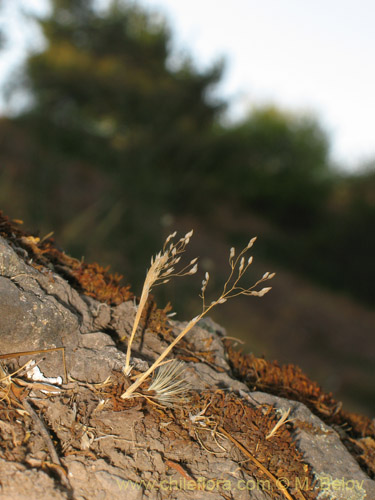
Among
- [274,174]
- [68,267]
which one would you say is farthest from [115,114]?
[274,174]

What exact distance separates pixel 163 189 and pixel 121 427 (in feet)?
32.7

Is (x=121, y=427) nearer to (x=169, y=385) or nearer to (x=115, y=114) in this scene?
(x=169, y=385)

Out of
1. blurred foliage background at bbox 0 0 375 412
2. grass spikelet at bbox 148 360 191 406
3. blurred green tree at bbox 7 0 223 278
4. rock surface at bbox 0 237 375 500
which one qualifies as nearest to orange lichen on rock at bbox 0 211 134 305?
rock surface at bbox 0 237 375 500

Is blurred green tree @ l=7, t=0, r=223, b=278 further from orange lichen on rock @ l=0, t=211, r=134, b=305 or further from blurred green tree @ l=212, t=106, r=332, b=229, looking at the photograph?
orange lichen on rock @ l=0, t=211, r=134, b=305

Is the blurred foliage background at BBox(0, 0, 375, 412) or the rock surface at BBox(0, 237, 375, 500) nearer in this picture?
the rock surface at BBox(0, 237, 375, 500)

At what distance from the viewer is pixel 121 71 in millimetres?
12641

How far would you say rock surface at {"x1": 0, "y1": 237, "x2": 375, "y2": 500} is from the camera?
1339mm

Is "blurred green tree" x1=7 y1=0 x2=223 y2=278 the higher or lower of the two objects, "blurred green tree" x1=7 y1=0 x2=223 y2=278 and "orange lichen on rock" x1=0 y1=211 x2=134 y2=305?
the higher

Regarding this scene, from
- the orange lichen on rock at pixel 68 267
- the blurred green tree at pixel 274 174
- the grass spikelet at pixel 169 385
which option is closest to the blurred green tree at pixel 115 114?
the blurred green tree at pixel 274 174

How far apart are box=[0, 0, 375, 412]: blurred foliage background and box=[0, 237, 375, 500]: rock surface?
14.4 feet

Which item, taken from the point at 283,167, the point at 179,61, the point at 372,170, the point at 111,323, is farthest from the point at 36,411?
the point at 283,167

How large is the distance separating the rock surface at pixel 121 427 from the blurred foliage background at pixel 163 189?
4378 mm

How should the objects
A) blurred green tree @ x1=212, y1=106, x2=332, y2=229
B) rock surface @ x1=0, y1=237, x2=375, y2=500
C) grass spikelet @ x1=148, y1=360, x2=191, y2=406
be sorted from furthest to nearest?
1. blurred green tree @ x1=212, y1=106, x2=332, y2=229
2. grass spikelet @ x1=148, y1=360, x2=191, y2=406
3. rock surface @ x1=0, y1=237, x2=375, y2=500

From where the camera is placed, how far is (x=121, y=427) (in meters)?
1.46
